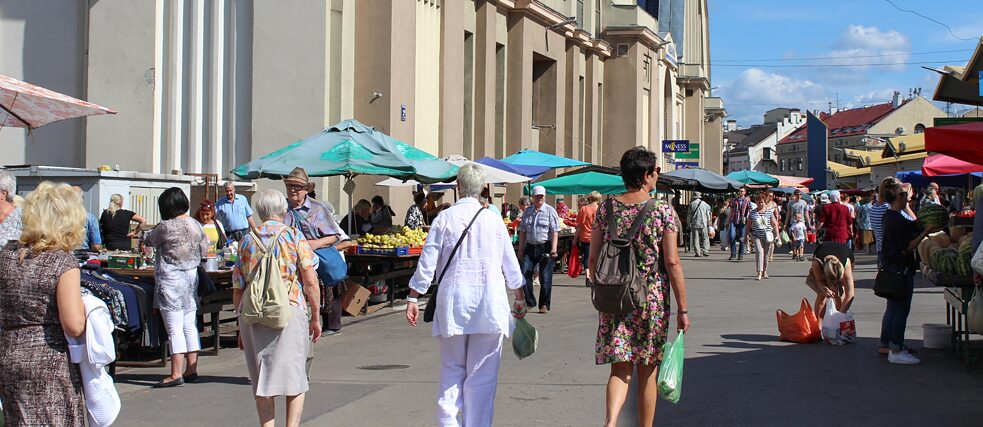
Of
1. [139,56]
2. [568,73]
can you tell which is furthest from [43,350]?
[568,73]

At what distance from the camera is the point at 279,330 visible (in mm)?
7105

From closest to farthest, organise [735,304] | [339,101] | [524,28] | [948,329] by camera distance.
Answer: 1. [948,329]
2. [735,304]
3. [339,101]
4. [524,28]

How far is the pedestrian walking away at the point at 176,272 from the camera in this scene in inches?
381

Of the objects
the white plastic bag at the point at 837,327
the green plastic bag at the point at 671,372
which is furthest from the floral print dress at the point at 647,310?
the white plastic bag at the point at 837,327

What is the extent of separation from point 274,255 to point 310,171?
23.6ft

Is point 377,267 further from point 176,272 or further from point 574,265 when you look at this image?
point 176,272

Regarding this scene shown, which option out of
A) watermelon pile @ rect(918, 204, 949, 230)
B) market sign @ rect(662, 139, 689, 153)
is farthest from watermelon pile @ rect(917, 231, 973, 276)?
market sign @ rect(662, 139, 689, 153)

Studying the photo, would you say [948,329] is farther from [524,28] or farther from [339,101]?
[524,28]

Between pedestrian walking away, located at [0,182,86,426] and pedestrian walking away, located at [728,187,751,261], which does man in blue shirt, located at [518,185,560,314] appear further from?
pedestrian walking away, located at [728,187,751,261]

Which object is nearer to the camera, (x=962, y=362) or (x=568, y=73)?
(x=962, y=362)

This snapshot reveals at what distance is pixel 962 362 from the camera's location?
10.6 m

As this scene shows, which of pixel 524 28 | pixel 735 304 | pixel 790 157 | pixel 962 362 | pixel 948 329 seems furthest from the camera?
pixel 790 157

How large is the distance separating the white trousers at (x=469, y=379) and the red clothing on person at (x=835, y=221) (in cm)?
1088

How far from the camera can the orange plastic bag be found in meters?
12.0
